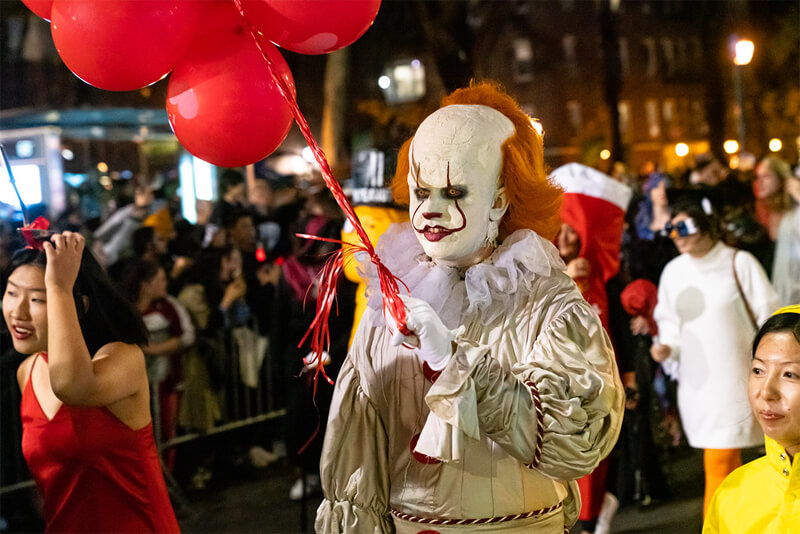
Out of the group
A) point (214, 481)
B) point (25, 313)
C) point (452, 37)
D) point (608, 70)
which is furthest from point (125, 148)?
point (25, 313)

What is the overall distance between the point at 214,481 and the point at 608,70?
9706mm

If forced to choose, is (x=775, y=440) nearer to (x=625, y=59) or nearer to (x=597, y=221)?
(x=597, y=221)

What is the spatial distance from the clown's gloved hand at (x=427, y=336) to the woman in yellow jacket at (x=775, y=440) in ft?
3.12

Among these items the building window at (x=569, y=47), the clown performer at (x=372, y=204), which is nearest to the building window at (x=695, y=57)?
the building window at (x=569, y=47)

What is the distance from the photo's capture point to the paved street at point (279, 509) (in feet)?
17.7

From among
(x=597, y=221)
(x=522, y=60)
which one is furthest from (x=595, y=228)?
(x=522, y=60)

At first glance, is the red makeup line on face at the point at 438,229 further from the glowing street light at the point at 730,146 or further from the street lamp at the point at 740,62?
the glowing street light at the point at 730,146

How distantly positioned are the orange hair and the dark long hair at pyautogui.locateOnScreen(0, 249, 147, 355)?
1208mm

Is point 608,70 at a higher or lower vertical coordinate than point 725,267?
higher

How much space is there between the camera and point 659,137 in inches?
1126

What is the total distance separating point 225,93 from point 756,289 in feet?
10.3

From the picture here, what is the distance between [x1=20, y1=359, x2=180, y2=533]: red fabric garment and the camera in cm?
312

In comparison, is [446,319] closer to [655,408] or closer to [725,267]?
[725,267]

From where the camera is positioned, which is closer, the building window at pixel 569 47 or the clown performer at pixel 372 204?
the clown performer at pixel 372 204
